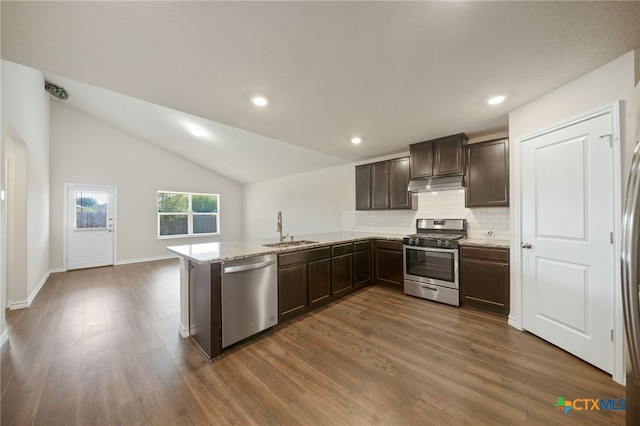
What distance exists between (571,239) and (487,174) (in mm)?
1234

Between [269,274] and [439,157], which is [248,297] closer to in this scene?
[269,274]

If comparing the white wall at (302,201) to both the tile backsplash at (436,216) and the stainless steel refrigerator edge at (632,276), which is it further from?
the stainless steel refrigerator edge at (632,276)

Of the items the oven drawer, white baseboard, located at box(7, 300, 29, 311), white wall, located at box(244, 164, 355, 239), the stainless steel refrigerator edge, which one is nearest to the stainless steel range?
the oven drawer

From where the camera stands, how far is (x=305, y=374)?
1856 mm

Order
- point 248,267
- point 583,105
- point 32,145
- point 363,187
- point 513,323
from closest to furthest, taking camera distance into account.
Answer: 1. point 583,105
2. point 248,267
3. point 513,323
4. point 32,145
5. point 363,187

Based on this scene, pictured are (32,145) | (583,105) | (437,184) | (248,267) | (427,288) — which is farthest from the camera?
(32,145)

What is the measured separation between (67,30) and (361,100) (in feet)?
7.19

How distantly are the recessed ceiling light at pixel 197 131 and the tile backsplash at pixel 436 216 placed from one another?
363 cm

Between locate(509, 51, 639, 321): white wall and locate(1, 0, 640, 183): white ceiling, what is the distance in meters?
0.10

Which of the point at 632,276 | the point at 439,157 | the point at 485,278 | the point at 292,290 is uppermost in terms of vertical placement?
the point at 439,157

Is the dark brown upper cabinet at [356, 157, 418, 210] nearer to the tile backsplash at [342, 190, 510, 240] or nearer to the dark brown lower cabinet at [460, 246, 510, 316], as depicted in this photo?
the tile backsplash at [342, 190, 510, 240]

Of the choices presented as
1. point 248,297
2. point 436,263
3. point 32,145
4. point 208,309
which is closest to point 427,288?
point 436,263

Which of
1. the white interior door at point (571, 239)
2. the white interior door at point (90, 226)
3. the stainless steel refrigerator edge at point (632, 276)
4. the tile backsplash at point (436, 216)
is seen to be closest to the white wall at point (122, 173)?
the white interior door at point (90, 226)

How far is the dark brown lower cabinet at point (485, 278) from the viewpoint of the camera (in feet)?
9.02
